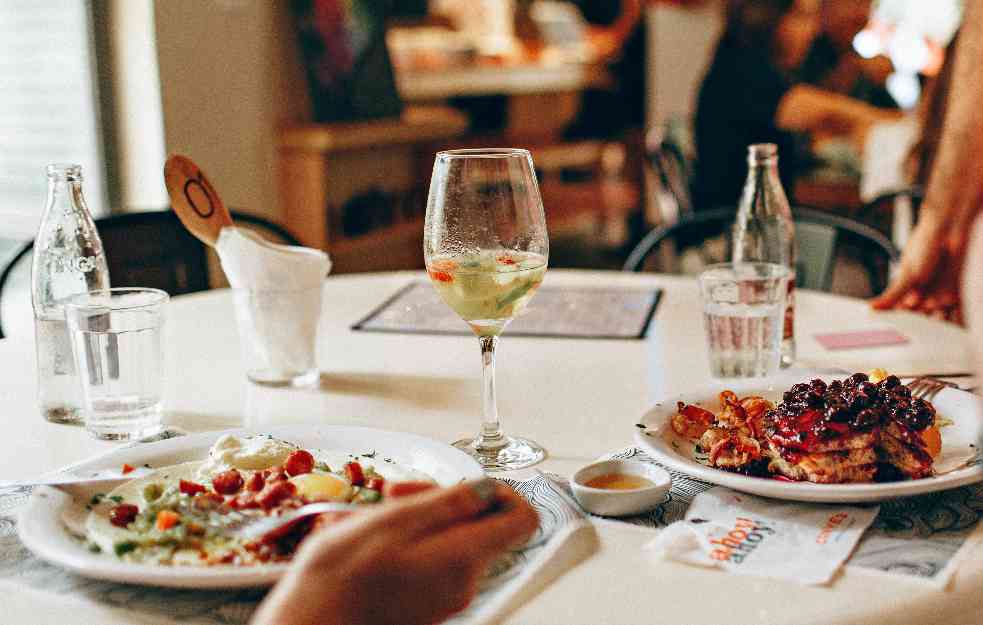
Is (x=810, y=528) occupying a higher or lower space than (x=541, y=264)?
lower

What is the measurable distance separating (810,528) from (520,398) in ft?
1.59

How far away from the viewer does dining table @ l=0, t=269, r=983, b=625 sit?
739 millimetres

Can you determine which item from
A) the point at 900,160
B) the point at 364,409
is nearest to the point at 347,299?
the point at 364,409

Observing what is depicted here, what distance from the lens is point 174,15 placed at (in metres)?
3.60

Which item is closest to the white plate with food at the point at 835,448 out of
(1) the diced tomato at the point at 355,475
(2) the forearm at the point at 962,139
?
(1) the diced tomato at the point at 355,475

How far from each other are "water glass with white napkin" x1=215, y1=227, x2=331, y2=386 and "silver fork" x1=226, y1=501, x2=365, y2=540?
52 centimetres

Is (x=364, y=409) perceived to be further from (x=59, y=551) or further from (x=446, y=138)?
(x=446, y=138)

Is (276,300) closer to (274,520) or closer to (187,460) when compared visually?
(187,460)

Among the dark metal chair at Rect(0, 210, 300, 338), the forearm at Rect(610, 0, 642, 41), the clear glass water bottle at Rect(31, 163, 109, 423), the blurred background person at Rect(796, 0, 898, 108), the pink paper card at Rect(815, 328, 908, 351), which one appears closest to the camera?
the clear glass water bottle at Rect(31, 163, 109, 423)

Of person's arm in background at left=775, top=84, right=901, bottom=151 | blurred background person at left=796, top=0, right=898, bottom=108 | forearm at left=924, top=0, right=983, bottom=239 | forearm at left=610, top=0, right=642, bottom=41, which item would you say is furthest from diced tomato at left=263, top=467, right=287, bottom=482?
forearm at left=610, top=0, right=642, bottom=41

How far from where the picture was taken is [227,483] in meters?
0.86

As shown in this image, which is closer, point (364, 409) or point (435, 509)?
point (435, 509)

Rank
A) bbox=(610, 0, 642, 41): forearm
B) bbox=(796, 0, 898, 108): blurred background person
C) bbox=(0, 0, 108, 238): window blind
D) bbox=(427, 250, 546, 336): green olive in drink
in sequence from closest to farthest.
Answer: bbox=(427, 250, 546, 336): green olive in drink
bbox=(0, 0, 108, 238): window blind
bbox=(796, 0, 898, 108): blurred background person
bbox=(610, 0, 642, 41): forearm

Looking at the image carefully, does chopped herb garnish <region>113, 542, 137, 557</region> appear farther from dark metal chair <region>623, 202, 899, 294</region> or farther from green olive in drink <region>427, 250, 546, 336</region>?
dark metal chair <region>623, 202, 899, 294</region>
